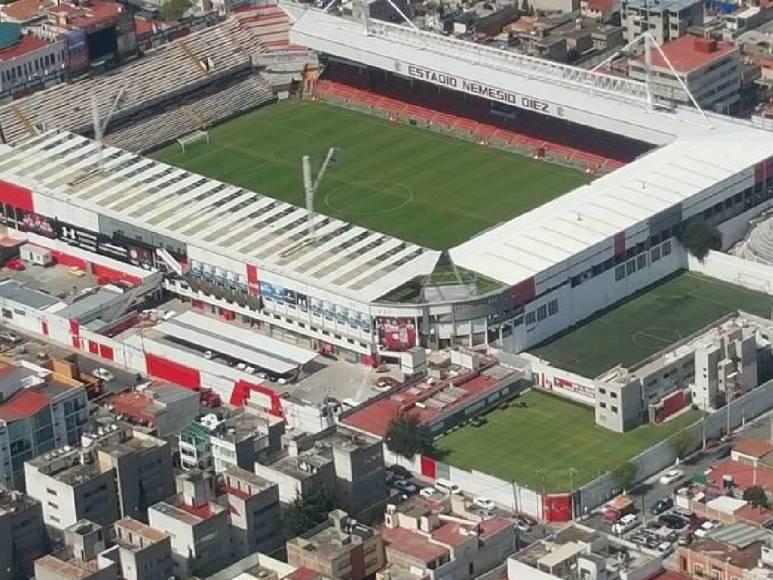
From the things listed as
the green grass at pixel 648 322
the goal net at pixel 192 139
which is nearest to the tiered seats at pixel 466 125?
the goal net at pixel 192 139

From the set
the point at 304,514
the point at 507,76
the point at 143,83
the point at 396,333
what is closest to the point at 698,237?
the point at 396,333

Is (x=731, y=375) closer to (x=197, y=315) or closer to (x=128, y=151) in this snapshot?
(x=197, y=315)

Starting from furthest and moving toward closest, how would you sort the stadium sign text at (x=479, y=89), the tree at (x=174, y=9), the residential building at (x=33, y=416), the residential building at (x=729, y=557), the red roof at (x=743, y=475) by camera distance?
the tree at (x=174, y=9) < the stadium sign text at (x=479, y=89) < the residential building at (x=33, y=416) < the red roof at (x=743, y=475) < the residential building at (x=729, y=557)

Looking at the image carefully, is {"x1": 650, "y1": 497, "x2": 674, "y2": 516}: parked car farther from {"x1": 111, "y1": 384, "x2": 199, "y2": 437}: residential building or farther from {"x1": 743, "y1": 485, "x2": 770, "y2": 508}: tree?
{"x1": 111, "y1": 384, "x2": 199, "y2": 437}: residential building

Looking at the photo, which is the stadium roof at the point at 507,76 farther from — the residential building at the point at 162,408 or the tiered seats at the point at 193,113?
the residential building at the point at 162,408

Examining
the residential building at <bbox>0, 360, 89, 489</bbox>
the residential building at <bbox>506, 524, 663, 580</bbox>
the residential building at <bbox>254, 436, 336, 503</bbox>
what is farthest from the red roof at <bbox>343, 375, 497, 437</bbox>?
the residential building at <bbox>506, 524, 663, 580</bbox>

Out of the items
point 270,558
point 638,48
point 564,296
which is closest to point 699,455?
point 564,296
